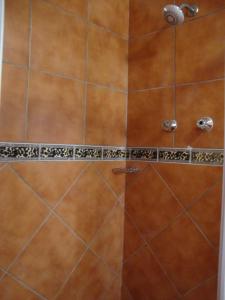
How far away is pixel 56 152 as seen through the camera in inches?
52.1

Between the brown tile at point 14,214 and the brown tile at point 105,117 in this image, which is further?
the brown tile at point 105,117

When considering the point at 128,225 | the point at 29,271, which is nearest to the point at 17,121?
the point at 29,271

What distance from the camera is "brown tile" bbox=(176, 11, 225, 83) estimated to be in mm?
1324

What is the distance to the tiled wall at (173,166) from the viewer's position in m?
1.33

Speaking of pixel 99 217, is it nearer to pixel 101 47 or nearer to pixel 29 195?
pixel 29 195

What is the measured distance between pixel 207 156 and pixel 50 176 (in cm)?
75

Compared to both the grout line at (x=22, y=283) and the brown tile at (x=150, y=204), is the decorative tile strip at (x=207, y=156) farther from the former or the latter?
the grout line at (x=22, y=283)

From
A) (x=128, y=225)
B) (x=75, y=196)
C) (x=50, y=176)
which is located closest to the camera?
(x=50, y=176)

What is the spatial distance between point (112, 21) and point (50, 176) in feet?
3.10

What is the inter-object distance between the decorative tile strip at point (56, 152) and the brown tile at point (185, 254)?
65cm

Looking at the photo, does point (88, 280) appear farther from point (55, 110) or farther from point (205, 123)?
point (205, 123)

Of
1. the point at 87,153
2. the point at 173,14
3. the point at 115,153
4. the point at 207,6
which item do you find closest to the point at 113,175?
the point at 115,153

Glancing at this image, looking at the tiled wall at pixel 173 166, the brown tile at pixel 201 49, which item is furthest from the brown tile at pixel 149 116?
the brown tile at pixel 201 49

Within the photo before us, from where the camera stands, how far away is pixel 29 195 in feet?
4.00
